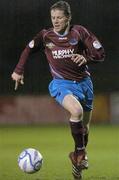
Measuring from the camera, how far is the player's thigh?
745 cm

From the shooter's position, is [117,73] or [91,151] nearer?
[91,151]

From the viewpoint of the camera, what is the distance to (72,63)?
7852mm

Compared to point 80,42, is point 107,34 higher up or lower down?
lower down

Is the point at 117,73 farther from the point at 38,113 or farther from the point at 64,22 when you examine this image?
the point at 64,22

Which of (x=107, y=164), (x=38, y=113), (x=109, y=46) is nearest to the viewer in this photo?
(x=107, y=164)

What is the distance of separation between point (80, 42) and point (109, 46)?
16376mm

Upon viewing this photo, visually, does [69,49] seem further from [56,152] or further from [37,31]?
[37,31]

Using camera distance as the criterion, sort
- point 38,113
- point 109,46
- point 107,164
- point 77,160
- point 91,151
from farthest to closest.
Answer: point 109,46 < point 38,113 < point 91,151 < point 107,164 < point 77,160

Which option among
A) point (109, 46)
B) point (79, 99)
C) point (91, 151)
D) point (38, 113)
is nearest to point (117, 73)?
point (109, 46)

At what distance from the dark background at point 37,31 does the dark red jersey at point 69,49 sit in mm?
14434

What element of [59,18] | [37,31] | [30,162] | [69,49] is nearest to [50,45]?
[69,49]

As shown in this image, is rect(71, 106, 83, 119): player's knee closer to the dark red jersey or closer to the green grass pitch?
the dark red jersey

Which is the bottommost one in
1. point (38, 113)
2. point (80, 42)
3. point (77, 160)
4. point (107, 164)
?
point (38, 113)

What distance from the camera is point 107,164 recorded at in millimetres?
10102
